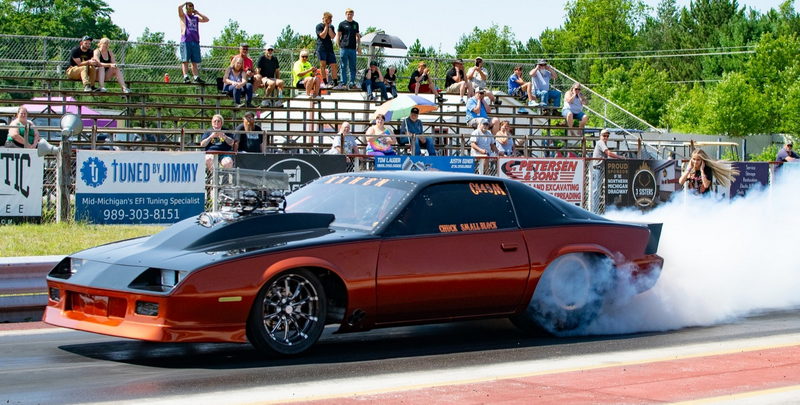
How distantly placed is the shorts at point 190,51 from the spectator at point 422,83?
19.2ft

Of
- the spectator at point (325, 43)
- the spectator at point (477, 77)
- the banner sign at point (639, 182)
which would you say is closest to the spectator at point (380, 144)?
the banner sign at point (639, 182)

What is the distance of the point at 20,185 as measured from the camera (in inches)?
550

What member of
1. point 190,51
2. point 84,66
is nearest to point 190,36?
point 190,51

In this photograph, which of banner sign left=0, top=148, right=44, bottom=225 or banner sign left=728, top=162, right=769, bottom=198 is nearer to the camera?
banner sign left=0, top=148, right=44, bottom=225

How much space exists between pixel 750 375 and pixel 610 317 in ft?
6.85

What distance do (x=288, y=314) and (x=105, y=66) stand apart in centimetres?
1577

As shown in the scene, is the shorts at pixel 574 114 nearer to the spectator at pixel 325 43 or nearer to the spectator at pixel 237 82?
the spectator at pixel 325 43

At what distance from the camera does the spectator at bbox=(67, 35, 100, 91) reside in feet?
70.2

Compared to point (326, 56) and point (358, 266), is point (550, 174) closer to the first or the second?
point (326, 56)

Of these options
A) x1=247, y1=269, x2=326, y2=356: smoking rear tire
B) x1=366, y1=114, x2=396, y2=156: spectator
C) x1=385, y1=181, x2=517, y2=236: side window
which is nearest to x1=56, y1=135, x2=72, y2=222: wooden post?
x1=366, y1=114, x2=396, y2=156: spectator

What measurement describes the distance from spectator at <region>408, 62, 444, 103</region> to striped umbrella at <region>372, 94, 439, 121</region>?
2731 mm

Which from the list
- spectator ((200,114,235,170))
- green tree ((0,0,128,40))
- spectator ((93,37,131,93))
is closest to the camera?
spectator ((200,114,235,170))

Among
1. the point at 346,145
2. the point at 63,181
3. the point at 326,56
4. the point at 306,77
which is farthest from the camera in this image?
the point at 326,56

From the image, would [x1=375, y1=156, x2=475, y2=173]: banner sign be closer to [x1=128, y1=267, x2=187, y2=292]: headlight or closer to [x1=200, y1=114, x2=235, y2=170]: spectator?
[x1=200, y1=114, x2=235, y2=170]: spectator
